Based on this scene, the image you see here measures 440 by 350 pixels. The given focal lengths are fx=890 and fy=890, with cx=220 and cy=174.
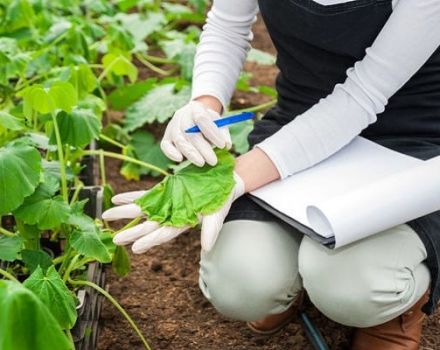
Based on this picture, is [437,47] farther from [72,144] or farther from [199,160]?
[72,144]

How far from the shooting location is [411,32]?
1278 mm

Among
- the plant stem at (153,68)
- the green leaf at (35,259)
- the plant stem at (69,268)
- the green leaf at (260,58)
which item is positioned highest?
the green leaf at (35,259)

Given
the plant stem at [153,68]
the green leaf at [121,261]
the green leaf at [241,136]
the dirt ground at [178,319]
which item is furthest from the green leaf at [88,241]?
the plant stem at [153,68]

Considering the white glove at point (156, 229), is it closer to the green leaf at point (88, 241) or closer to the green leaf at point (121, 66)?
the green leaf at point (88, 241)

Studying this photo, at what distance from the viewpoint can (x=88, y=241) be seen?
1.31 meters

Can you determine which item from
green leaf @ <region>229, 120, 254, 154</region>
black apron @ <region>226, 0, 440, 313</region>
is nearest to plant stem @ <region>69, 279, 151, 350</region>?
black apron @ <region>226, 0, 440, 313</region>

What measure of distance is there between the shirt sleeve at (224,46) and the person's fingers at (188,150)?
0.52 feet

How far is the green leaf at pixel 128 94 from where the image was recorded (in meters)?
2.22

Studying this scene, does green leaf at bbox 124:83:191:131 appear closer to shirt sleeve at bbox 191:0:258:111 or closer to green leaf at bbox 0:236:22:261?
shirt sleeve at bbox 191:0:258:111

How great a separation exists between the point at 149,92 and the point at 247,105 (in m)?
0.30

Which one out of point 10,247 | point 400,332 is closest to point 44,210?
point 10,247

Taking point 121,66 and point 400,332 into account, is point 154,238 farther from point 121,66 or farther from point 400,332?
point 121,66

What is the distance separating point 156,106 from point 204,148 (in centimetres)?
80

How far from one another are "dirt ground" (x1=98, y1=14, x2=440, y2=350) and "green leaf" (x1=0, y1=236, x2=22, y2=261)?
11.0 inches
